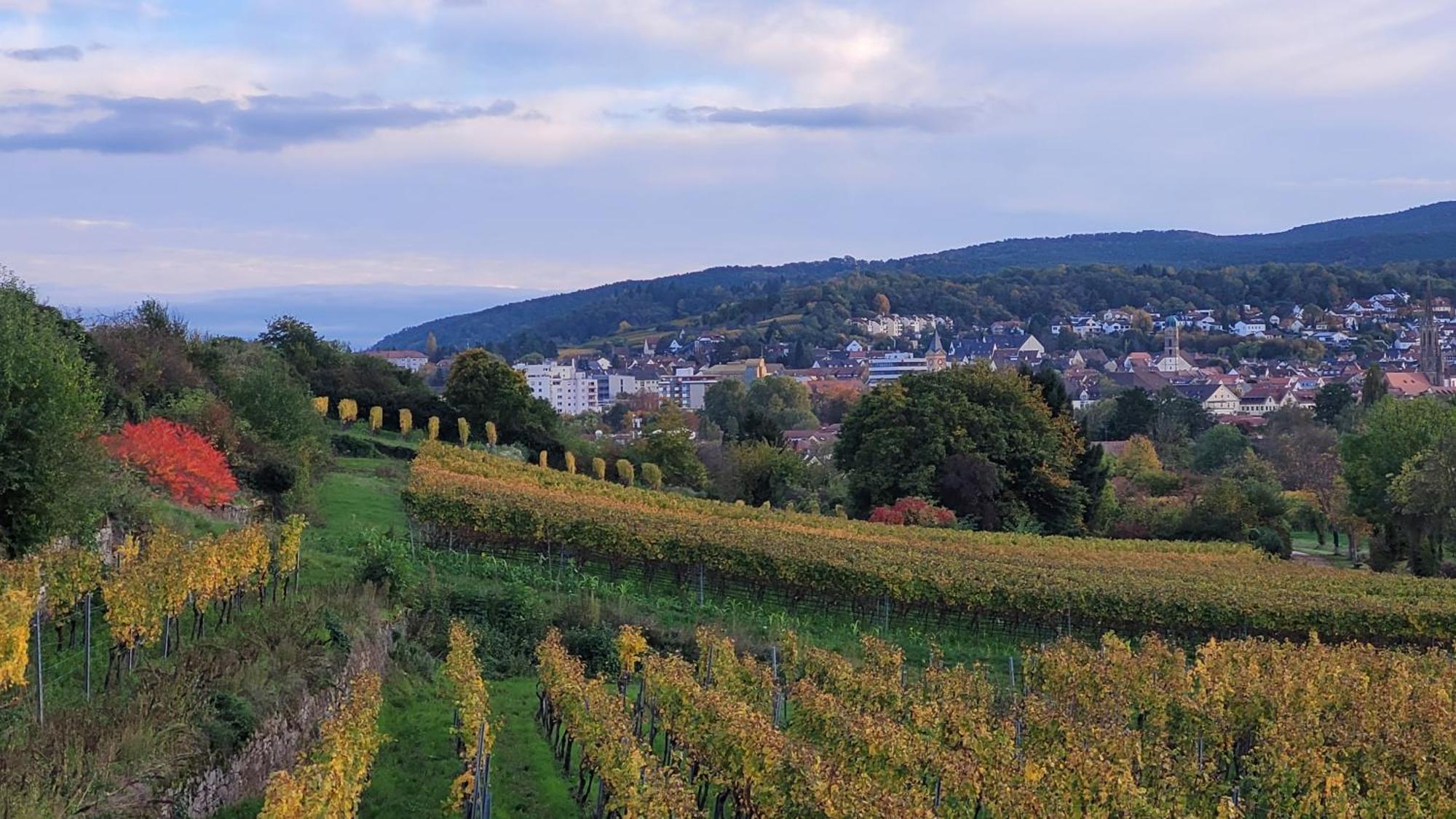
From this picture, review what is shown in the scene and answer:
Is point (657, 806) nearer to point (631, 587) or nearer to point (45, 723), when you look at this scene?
point (45, 723)

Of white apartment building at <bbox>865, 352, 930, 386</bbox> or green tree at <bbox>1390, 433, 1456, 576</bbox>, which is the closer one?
green tree at <bbox>1390, 433, 1456, 576</bbox>

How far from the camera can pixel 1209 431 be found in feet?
254

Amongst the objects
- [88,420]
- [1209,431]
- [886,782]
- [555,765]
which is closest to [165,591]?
[555,765]

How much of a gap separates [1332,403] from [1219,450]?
22.9 metres

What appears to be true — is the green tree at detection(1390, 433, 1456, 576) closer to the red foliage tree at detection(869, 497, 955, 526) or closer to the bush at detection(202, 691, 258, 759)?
the red foliage tree at detection(869, 497, 955, 526)

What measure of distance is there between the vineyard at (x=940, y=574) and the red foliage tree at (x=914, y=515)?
7460 mm

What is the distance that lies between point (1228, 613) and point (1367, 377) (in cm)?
6288

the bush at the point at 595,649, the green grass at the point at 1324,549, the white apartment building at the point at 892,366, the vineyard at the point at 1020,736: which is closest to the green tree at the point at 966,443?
the green grass at the point at 1324,549

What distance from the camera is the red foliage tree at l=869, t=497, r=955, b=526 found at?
41625 mm

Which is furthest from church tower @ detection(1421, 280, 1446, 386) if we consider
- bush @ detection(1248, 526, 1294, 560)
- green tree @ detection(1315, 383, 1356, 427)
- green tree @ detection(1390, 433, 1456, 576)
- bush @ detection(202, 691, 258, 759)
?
bush @ detection(202, 691, 258, 759)

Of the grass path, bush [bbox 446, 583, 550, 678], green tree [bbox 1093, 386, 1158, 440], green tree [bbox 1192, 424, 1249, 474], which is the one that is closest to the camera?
the grass path

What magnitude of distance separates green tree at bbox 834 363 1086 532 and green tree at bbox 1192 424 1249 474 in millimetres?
27371

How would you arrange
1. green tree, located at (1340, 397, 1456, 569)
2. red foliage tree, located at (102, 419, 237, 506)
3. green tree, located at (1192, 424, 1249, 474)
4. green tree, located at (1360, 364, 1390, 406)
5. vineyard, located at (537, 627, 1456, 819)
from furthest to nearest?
green tree, located at (1360, 364, 1390, 406), green tree, located at (1192, 424, 1249, 474), green tree, located at (1340, 397, 1456, 569), red foliage tree, located at (102, 419, 237, 506), vineyard, located at (537, 627, 1456, 819)

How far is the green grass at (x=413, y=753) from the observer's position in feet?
47.4
